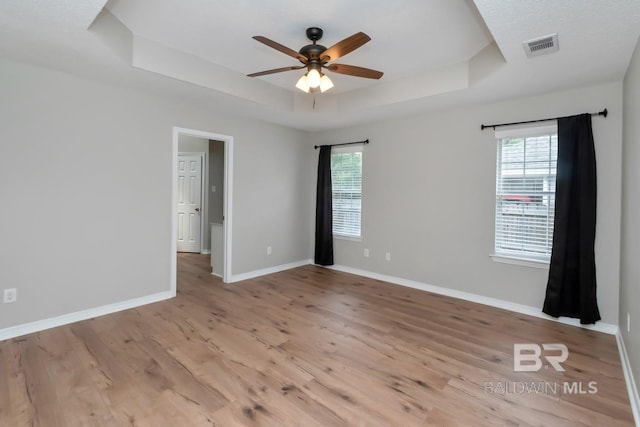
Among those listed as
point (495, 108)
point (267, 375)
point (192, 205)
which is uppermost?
point (495, 108)

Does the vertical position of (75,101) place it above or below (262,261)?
above

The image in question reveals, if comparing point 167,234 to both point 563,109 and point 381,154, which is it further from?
point 563,109

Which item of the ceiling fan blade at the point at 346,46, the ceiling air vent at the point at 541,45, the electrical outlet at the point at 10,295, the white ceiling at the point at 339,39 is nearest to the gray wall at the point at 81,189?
the electrical outlet at the point at 10,295

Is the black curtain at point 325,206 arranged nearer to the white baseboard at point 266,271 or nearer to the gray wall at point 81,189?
the white baseboard at point 266,271

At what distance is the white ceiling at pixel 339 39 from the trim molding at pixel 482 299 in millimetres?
2379

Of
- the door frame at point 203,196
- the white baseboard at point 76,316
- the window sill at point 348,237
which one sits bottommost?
Result: the white baseboard at point 76,316

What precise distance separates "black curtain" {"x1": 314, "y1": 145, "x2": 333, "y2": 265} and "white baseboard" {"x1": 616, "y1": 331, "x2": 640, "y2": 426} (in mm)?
3685

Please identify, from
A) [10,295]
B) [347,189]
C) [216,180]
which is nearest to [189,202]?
[216,180]

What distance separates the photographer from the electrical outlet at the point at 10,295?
279 centimetres

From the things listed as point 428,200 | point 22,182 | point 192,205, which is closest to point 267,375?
point 22,182

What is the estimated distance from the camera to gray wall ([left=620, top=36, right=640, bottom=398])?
2.11 m

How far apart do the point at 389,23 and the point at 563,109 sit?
217 centimetres

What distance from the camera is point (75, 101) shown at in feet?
10.2

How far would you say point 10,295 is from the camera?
281 cm
